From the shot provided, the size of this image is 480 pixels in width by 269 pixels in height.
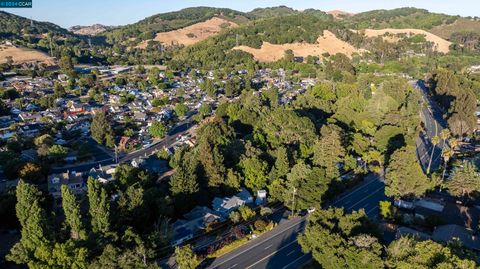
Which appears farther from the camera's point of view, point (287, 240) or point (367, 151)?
point (367, 151)

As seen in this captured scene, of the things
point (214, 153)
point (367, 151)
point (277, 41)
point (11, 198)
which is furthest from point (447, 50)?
point (11, 198)

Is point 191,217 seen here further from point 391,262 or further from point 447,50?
point 447,50

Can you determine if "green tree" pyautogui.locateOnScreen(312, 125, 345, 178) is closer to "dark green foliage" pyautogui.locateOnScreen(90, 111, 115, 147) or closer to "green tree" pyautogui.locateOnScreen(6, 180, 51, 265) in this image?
"green tree" pyautogui.locateOnScreen(6, 180, 51, 265)

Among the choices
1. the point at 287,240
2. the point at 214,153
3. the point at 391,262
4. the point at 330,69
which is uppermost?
the point at 330,69

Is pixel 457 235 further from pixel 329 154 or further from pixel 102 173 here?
pixel 102 173

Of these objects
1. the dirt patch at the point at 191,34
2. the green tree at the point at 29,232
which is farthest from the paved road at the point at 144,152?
the dirt patch at the point at 191,34

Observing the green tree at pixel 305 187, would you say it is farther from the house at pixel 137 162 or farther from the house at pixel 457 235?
the house at pixel 137 162

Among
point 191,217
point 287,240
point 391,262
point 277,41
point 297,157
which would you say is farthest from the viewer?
point 277,41

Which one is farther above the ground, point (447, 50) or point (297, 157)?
point (447, 50)
